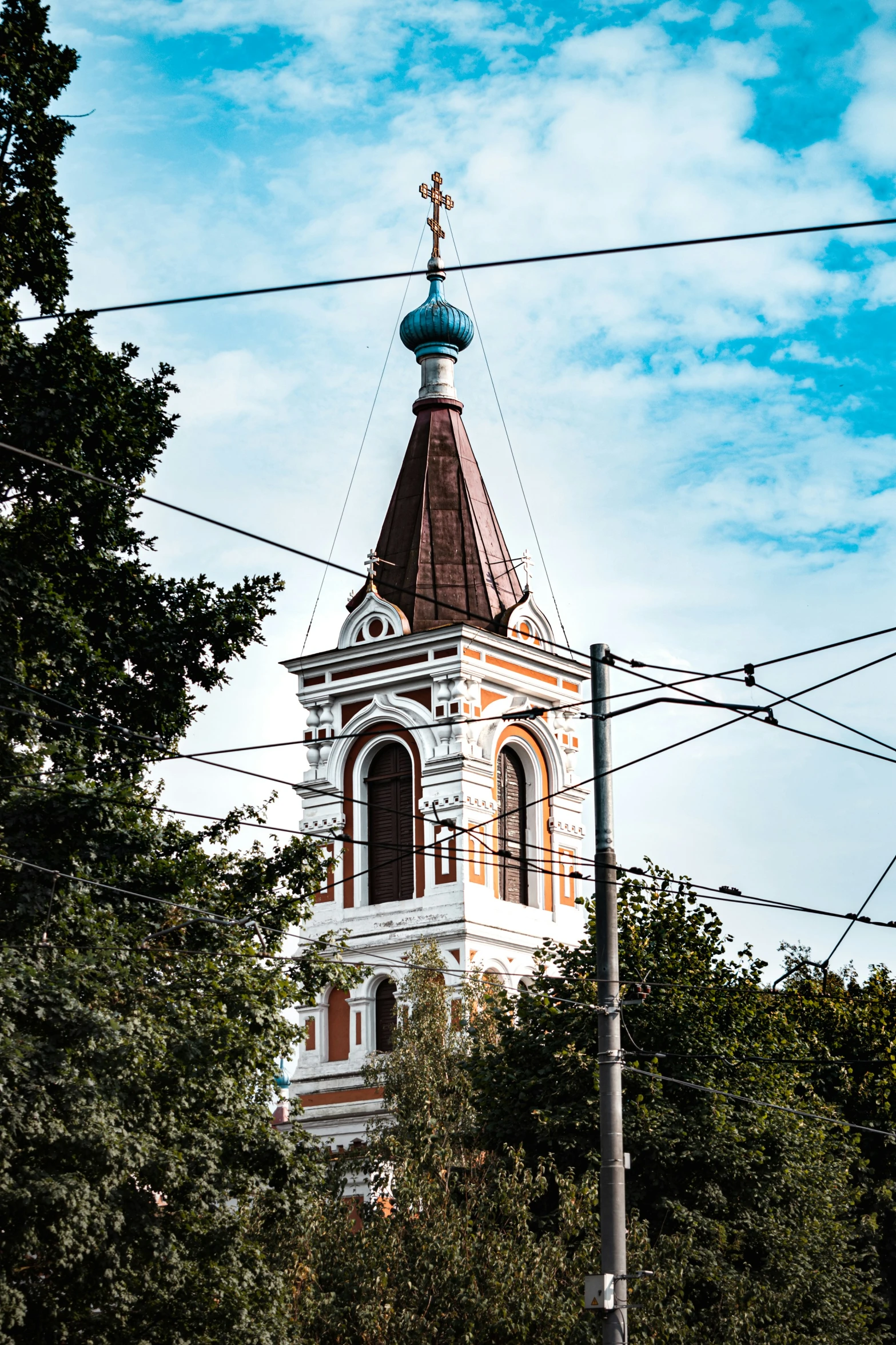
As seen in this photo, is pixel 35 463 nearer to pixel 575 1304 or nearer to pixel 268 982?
pixel 268 982

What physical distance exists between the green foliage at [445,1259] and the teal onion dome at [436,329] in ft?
91.2

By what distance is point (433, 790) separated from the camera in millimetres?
45625

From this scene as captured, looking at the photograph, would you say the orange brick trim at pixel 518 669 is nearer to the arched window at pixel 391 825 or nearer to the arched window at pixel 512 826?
the arched window at pixel 512 826

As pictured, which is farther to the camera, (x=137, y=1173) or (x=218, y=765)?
(x=218, y=765)

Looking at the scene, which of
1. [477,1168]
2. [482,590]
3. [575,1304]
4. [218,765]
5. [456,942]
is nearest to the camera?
[218,765]

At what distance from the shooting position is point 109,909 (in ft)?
67.0

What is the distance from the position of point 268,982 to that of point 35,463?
6.06 m

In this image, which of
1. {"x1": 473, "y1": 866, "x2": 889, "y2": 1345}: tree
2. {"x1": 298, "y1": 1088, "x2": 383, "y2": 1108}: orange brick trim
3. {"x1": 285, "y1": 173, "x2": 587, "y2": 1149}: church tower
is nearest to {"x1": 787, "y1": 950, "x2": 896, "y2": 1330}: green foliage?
{"x1": 473, "y1": 866, "x2": 889, "y2": 1345}: tree

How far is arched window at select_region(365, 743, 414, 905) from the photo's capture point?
45906 millimetres

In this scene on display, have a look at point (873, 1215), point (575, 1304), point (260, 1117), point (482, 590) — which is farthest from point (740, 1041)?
point (482, 590)

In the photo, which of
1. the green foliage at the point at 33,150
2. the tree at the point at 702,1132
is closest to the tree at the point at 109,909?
the green foliage at the point at 33,150

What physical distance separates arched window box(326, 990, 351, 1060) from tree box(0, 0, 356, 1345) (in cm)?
2278

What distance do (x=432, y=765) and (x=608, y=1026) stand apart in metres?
28.4

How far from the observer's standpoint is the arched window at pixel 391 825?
45.9 m
